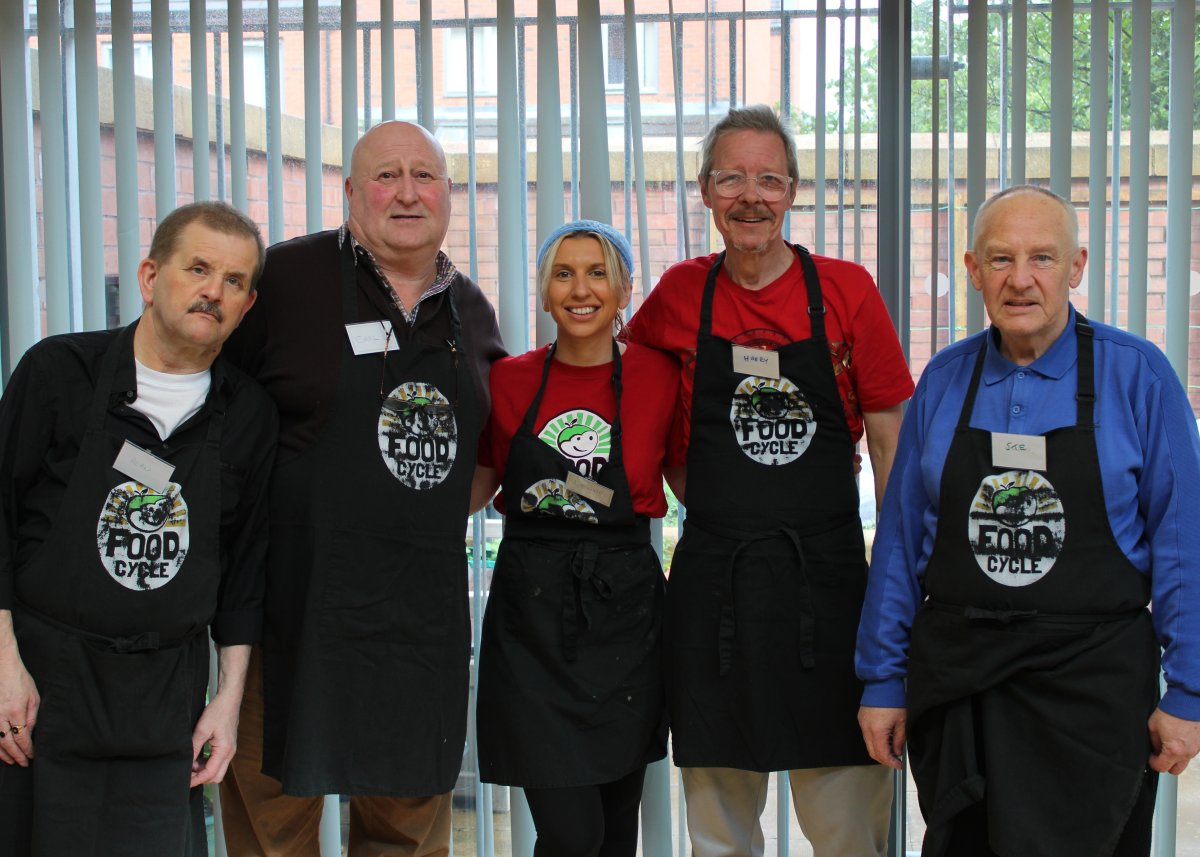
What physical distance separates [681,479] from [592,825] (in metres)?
0.69

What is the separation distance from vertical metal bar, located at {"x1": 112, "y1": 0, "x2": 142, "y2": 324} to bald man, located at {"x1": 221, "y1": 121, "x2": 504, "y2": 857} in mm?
776

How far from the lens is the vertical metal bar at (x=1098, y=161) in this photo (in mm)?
2658

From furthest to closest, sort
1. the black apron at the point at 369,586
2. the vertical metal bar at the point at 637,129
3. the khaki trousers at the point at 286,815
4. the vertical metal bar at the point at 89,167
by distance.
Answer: the vertical metal bar at the point at 89,167 < the vertical metal bar at the point at 637,129 < the khaki trousers at the point at 286,815 < the black apron at the point at 369,586

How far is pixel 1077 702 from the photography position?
1.85m

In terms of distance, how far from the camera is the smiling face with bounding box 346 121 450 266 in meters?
2.29

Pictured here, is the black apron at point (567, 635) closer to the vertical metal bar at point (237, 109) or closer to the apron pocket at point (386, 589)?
the apron pocket at point (386, 589)

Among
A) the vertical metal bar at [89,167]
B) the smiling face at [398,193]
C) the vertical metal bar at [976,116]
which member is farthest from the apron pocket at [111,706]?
the vertical metal bar at [976,116]

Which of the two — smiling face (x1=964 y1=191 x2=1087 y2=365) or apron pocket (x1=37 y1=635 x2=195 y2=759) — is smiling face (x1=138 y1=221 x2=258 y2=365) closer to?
apron pocket (x1=37 y1=635 x2=195 y2=759)

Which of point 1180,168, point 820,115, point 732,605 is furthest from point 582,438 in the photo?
point 1180,168

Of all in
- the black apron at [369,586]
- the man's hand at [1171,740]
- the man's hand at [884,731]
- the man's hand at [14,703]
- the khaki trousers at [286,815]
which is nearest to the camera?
the man's hand at [1171,740]

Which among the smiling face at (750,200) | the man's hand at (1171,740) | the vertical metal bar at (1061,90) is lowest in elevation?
the man's hand at (1171,740)

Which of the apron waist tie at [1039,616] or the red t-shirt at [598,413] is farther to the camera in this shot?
the red t-shirt at [598,413]

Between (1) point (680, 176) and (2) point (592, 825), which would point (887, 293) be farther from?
(2) point (592, 825)

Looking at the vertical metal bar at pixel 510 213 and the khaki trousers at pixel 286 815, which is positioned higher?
the vertical metal bar at pixel 510 213
